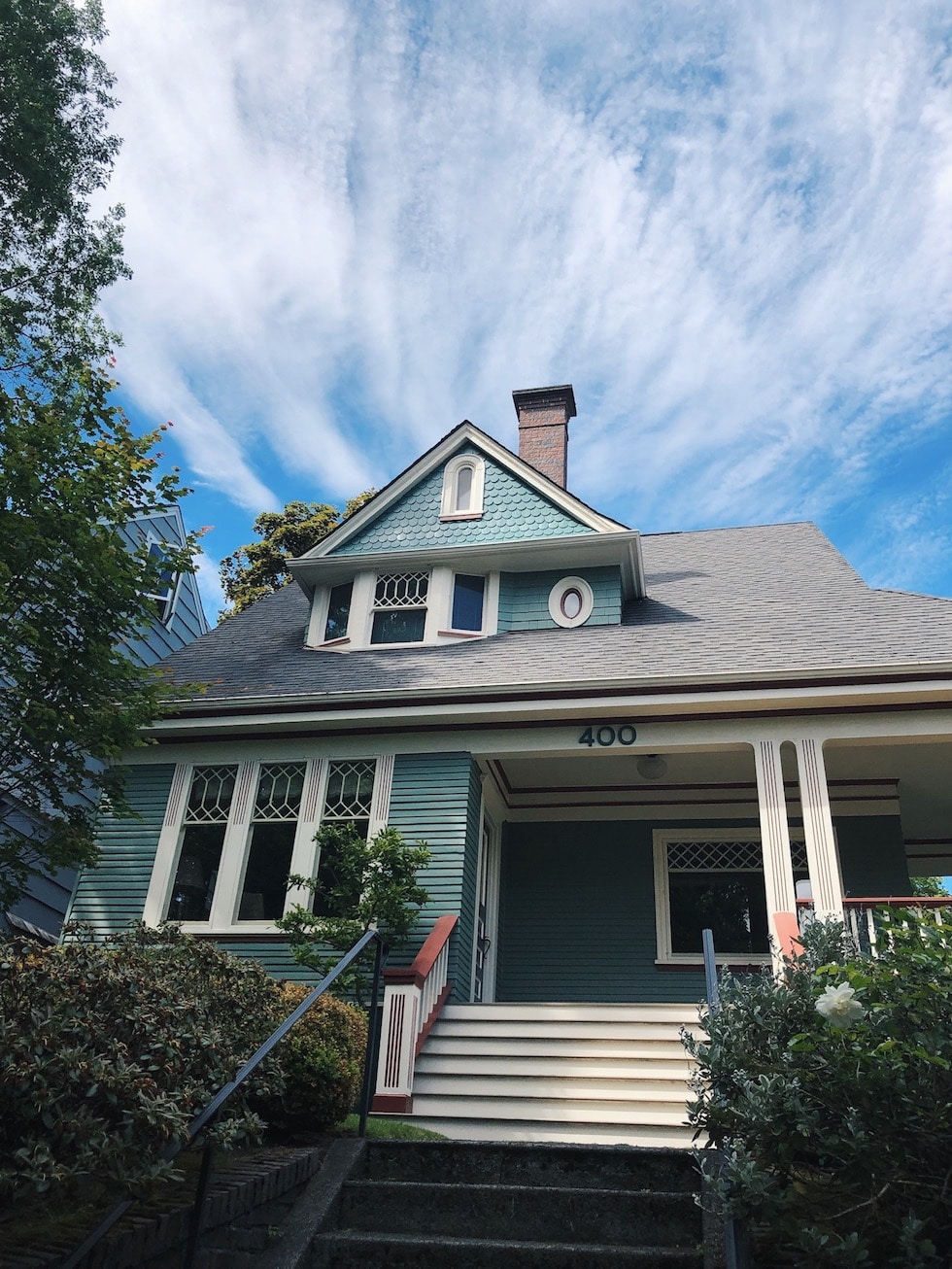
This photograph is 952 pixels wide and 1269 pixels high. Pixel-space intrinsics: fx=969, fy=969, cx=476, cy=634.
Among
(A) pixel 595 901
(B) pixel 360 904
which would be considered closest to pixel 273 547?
(A) pixel 595 901

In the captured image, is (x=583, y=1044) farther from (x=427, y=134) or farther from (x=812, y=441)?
(x=427, y=134)

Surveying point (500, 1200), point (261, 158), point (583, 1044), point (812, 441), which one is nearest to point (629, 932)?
point (583, 1044)

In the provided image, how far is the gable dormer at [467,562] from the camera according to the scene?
11.4 metres

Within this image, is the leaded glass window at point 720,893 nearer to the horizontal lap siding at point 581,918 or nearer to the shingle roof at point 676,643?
the horizontal lap siding at point 581,918

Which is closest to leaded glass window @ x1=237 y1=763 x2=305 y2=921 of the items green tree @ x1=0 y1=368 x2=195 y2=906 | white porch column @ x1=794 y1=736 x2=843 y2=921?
green tree @ x1=0 y1=368 x2=195 y2=906

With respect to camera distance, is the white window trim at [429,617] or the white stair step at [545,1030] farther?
the white window trim at [429,617]

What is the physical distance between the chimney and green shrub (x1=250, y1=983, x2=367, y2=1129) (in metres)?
9.88

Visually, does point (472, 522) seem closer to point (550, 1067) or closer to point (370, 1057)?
point (550, 1067)

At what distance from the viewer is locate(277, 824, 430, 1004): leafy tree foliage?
827 cm

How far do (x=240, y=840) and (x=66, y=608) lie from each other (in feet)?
11.5

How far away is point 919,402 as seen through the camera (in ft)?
35.0

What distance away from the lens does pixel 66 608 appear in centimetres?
729

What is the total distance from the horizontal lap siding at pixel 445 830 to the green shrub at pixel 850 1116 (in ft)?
17.0

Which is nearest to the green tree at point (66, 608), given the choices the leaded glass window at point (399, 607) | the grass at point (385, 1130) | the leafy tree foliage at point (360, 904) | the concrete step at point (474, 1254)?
the leafy tree foliage at point (360, 904)
